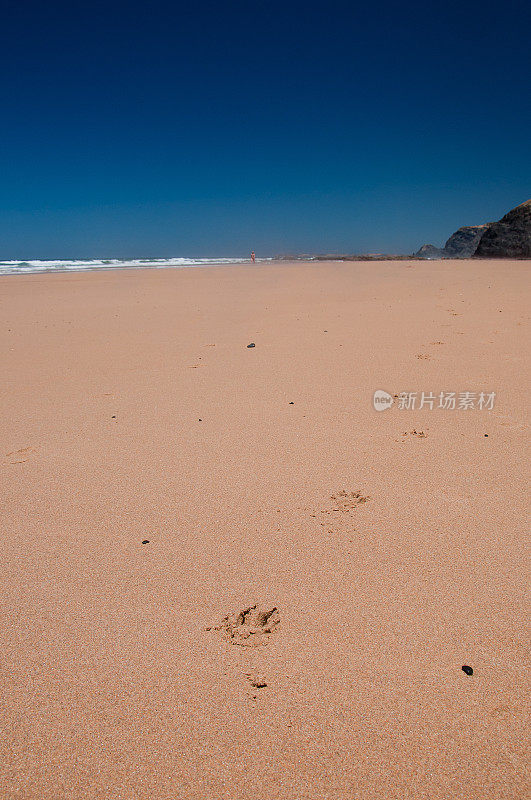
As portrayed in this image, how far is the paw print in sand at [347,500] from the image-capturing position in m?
1.71

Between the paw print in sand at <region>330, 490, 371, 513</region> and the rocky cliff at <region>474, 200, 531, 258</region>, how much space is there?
72.8ft

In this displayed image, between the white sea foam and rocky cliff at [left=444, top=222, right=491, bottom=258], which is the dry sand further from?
rocky cliff at [left=444, top=222, right=491, bottom=258]

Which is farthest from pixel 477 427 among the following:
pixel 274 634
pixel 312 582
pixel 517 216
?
pixel 517 216

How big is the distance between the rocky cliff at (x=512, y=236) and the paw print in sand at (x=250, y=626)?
75.0 feet

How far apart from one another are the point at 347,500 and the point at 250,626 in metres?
0.68

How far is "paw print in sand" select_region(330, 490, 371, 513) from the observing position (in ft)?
5.63

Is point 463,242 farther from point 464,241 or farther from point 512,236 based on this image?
point 512,236

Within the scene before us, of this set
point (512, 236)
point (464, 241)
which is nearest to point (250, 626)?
point (512, 236)

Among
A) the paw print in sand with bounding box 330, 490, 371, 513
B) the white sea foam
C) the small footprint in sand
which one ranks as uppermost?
the white sea foam

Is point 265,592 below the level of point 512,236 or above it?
below

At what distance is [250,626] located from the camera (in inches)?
48.0

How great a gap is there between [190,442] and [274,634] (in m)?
1.23

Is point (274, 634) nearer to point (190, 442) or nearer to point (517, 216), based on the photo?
point (190, 442)

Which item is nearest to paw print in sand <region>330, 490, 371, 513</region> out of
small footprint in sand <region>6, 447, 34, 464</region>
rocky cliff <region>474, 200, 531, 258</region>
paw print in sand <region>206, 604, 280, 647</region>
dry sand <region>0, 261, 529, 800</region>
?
dry sand <region>0, 261, 529, 800</region>
